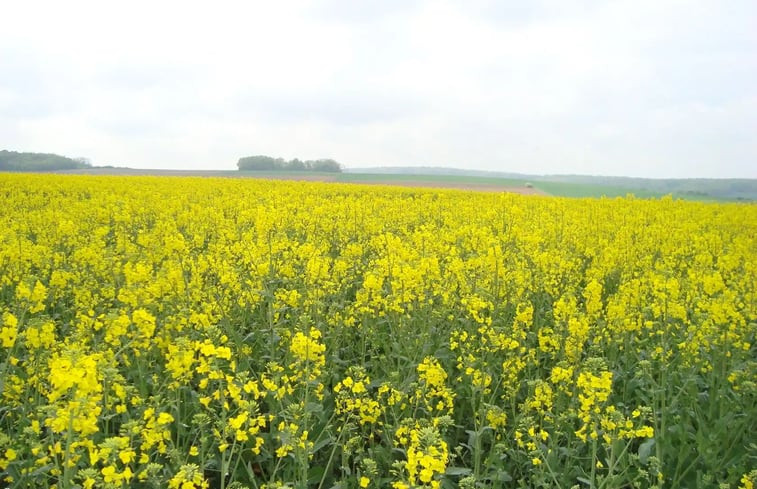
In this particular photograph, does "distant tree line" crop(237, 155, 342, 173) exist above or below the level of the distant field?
above

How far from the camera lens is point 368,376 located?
417cm

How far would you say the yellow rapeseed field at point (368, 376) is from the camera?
8.87 ft

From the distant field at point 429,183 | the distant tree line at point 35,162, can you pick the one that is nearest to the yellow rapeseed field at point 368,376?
the distant field at point 429,183

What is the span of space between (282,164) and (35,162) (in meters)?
26.6

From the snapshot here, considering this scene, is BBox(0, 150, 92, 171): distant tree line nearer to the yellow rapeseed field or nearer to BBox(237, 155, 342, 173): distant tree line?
BBox(237, 155, 342, 173): distant tree line

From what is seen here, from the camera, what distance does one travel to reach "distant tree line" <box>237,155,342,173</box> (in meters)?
66.1

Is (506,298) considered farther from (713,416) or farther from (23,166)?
(23,166)

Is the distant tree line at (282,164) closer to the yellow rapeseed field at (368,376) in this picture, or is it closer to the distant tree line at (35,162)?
the distant tree line at (35,162)

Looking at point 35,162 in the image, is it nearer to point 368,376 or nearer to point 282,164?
point 282,164

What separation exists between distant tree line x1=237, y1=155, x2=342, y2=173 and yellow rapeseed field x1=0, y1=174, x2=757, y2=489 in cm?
5903

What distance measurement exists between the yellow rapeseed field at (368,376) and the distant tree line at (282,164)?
5903 cm

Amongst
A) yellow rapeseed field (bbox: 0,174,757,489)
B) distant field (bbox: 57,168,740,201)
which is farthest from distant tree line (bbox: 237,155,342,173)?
yellow rapeseed field (bbox: 0,174,757,489)

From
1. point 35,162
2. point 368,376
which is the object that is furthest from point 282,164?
point 368,376

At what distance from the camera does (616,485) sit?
2.94 m
